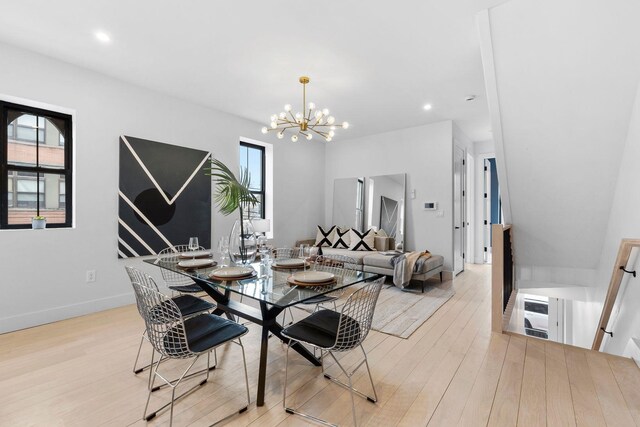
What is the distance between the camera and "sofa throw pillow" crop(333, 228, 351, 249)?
5.68 m

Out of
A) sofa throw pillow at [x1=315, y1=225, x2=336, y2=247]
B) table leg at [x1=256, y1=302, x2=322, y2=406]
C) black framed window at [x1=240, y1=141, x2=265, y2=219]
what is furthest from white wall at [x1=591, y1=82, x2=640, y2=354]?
black framed window at [x1=240, y1=141, x2=265, y2=219]

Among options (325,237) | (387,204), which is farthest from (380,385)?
(325,237)

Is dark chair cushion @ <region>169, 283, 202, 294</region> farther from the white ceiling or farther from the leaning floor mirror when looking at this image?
the leaning floor mirror

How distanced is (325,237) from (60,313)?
407 cm

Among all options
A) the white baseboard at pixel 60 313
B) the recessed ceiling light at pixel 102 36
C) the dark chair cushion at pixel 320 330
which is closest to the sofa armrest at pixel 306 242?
the white baseboard at pixel 60 313

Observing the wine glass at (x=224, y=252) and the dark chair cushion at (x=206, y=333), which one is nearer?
the dark chair cushion at (x=206, y=333)

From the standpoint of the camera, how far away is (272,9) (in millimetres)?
2322

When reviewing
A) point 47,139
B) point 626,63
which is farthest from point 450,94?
point 47,139

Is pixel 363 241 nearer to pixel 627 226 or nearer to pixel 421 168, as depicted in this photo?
pixel 421 168

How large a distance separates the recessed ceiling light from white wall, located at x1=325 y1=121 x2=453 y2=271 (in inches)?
171

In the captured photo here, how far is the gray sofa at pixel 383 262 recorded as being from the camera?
4250 mm

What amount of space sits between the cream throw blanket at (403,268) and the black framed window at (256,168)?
2.55 m

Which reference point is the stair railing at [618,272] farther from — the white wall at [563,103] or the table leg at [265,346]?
the table leg at [265,346]

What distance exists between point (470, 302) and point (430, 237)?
4.96ft
